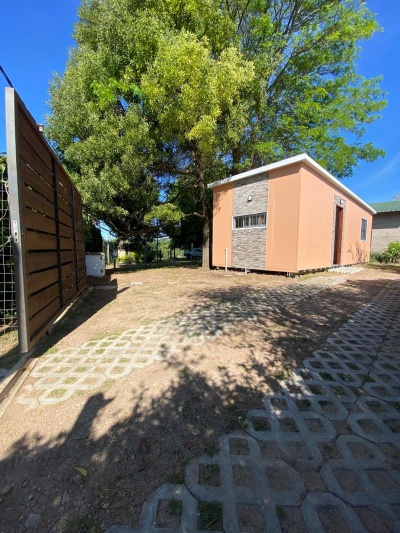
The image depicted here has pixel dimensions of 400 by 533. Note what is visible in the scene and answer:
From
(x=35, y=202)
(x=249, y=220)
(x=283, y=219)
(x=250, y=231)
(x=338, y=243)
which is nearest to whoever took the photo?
(x=35, y=202)

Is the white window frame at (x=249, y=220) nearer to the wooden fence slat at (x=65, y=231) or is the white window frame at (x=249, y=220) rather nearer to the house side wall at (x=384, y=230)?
the wooden fence slat at (x=65, y=231)

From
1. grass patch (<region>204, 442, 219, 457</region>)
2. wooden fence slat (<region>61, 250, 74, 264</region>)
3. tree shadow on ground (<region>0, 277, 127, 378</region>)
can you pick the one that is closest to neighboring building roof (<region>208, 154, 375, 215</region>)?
tree shadow on ground (<region>0, 277, 127, 378</region>)

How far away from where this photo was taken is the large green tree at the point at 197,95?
29.8 ft

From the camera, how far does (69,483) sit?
1.39 m

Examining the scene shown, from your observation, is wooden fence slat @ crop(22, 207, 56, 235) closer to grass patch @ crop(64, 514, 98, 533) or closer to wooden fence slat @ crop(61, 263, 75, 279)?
wooden fence slat @ crop(61, 263, 75, 279)

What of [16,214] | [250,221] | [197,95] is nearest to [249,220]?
[250,221]

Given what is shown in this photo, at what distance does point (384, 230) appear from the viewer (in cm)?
1925

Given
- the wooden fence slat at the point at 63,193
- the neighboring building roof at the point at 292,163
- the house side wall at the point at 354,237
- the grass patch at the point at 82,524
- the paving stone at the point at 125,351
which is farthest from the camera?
the house side wall at the point at 354,237

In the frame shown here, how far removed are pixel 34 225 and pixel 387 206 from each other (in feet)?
76.7

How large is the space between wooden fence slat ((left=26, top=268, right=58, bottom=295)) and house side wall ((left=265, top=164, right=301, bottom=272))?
7472 millimetres

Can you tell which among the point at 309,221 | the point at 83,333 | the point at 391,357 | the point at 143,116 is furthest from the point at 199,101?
the point at 391,357

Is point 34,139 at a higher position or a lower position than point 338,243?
higher

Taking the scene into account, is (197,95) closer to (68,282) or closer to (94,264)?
(94,264)

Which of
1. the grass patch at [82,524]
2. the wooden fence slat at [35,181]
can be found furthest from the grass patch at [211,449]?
the wooden fence slat at [35,181]
